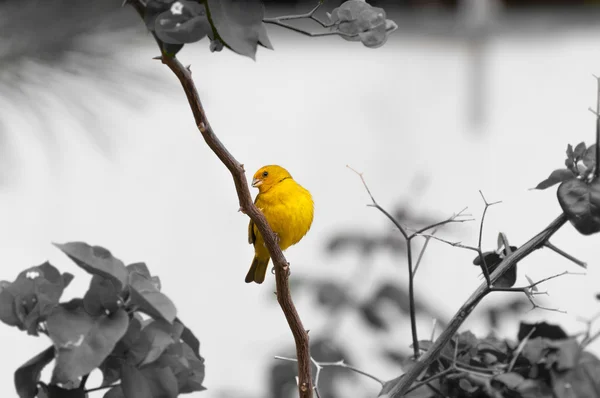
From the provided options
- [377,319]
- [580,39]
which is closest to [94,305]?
[377,319]

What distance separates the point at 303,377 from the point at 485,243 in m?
1.73

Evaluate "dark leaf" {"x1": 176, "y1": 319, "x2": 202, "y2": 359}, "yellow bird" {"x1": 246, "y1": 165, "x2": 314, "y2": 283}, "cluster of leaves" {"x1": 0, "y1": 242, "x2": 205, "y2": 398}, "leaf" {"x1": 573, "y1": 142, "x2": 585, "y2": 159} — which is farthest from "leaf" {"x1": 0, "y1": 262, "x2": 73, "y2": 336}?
"leaf" {"x1": 573, "y1": 142, "x2": 585, "y2": 159}

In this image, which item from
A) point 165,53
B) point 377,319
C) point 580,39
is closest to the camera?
point 165,53

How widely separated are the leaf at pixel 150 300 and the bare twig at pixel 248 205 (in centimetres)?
6

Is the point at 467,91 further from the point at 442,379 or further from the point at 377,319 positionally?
the point at 442,379

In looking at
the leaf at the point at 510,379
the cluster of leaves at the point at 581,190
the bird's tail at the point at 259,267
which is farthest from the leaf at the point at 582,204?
the bird's tail at the point at 259,267

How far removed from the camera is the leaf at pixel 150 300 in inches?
16.5

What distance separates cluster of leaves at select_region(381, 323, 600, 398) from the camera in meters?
0.46

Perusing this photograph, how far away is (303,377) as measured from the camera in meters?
0.47

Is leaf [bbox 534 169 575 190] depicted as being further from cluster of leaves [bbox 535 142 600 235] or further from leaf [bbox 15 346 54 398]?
leaf [bbox 15 346 54 398]

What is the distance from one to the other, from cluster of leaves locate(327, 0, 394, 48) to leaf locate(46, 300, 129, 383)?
0.20 metres

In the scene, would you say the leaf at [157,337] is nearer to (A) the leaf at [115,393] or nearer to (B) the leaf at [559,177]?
(A) the leaf at [115,393]

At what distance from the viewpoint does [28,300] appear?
17.0 inches

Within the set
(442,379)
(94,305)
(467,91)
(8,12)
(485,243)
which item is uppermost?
(8,12)
